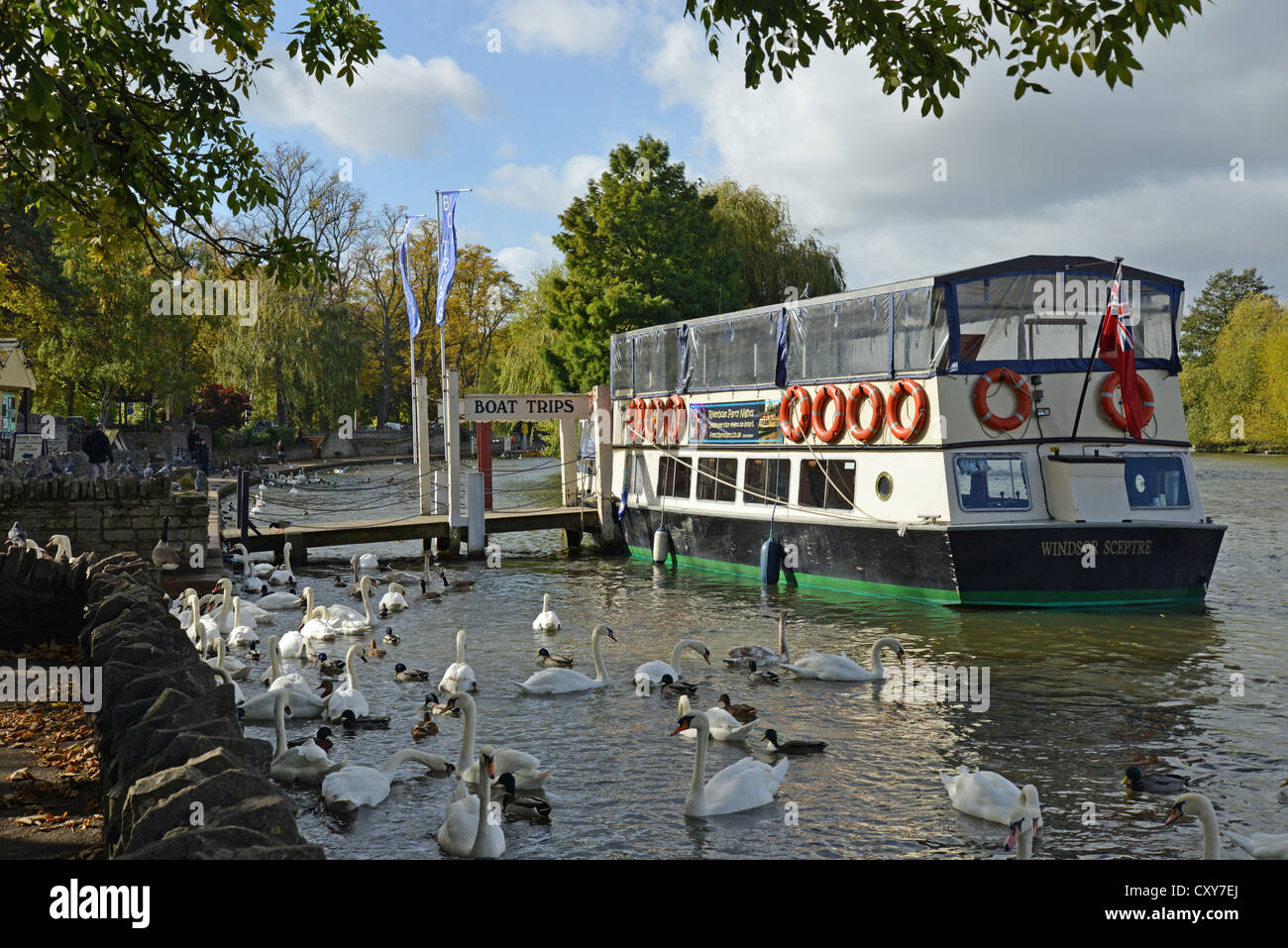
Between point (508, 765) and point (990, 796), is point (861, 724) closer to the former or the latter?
point (990, 796)

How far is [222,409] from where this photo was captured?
66.7 meters

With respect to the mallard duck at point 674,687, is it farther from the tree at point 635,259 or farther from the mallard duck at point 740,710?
the tree at point 635,259

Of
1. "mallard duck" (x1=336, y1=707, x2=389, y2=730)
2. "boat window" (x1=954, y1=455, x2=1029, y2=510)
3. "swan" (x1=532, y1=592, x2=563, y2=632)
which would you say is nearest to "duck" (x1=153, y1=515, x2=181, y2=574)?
"swan" (x1=532, y1=592, x2=563, y2=632)

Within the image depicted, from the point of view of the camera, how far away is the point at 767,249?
169 feet

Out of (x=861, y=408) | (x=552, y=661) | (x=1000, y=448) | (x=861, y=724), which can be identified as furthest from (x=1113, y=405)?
(x=552, y=661)

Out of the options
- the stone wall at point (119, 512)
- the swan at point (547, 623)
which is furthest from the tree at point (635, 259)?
the swan at point (547, 623)

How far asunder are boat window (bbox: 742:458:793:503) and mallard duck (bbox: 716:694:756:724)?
11.0m

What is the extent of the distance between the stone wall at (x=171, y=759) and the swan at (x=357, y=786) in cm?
166

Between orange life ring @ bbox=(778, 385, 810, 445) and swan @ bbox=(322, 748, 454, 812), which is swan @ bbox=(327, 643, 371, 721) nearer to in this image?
swan @ bbox=(322, 748, 454, 812)

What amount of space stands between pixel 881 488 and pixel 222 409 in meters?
54.5

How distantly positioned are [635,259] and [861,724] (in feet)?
119

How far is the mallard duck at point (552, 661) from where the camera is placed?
1553 centimetres

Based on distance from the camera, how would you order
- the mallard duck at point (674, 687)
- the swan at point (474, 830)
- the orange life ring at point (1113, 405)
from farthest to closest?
the orange life ring at point (1113, 405) < the mallard duck at point (674, 687) < the swan at point (474, 830)
